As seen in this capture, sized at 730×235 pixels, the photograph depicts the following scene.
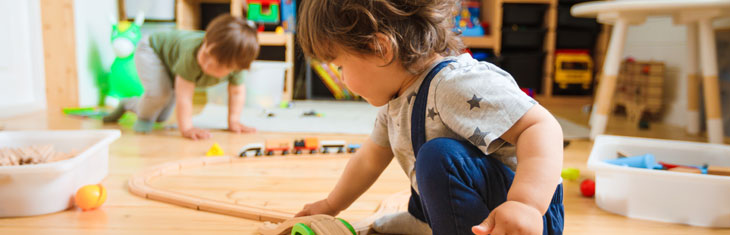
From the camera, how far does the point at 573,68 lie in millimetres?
2713

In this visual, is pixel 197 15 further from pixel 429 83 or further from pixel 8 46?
pixel 429 83

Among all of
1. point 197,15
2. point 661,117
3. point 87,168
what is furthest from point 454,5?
point 197,15

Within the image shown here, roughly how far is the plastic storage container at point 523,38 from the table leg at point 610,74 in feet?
3.47

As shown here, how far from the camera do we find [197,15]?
2895 millimetres

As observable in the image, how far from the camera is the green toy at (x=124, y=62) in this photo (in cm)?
234

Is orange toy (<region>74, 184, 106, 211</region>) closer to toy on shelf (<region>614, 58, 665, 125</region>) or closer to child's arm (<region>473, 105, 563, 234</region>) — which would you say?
child's arm (<region>473, 105, 563, 234</region>)

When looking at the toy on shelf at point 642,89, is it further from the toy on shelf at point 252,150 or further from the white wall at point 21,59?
the white wall at point 21,59

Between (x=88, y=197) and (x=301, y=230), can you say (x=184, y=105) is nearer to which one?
(x=88, y=197)

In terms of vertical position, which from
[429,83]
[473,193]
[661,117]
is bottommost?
[661,117]

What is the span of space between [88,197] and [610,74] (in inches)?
58.2

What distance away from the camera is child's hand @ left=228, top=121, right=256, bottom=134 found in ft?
5.75

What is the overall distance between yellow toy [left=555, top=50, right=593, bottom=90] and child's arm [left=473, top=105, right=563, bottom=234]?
2.33 metres

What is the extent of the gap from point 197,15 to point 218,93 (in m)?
0.67

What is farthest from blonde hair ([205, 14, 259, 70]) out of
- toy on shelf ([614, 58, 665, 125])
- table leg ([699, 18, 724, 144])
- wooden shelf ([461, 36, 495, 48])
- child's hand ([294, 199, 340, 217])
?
toy on shelf ([614, 58, 665, 125])
